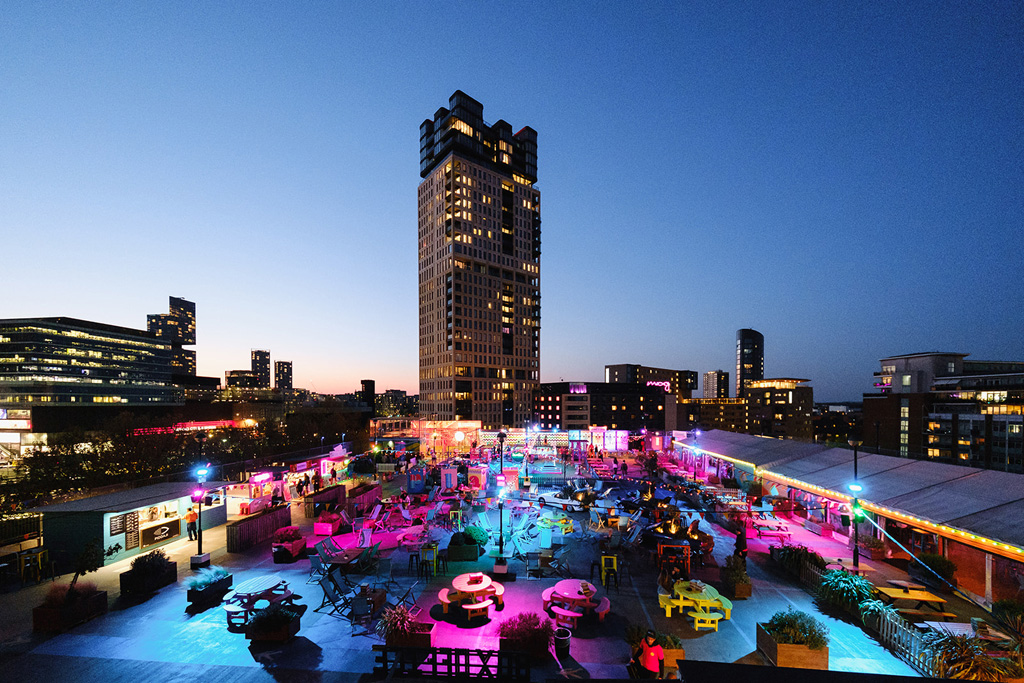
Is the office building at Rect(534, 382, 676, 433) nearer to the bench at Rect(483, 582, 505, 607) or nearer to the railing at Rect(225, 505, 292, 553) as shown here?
the railing at Rect(225, 505, 292, 553)

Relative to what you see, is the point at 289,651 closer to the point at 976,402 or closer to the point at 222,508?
the point at 222,508

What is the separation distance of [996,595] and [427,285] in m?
117

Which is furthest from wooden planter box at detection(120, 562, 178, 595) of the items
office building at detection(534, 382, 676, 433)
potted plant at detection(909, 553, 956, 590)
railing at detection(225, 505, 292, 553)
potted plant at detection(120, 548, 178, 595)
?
office building at detection(534, 382, 676, 433)

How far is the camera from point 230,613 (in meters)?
10.6

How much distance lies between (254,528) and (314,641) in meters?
8.71

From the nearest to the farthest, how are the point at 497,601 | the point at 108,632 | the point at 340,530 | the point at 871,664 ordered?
the point at 871,664
the point at 108,632
the point at 497,601
the point at 340,530

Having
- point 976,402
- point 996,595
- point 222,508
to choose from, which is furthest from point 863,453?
point 976,402

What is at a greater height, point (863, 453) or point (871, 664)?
point (863, 453)

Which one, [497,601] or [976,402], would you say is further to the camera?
[976,402]

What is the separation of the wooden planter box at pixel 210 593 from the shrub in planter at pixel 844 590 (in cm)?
1622

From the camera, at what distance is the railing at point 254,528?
1591 centimetres

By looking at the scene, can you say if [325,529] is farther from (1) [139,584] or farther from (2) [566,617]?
(2) [566,617]

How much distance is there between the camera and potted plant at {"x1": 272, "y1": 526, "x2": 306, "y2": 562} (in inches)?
584

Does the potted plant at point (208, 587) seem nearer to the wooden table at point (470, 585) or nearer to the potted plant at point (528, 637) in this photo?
the wooden table at point (470, 585)
